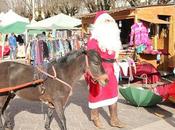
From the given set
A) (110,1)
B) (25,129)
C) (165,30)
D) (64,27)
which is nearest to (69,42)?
(64,27)

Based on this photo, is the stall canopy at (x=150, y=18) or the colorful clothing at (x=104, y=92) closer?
the colorful clothing at (x=104, y=92)

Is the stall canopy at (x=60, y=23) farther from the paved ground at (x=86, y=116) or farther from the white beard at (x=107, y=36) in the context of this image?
the white beard at (x=107, y=36)

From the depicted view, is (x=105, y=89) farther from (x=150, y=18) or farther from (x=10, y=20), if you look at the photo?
(x=10, y=20)

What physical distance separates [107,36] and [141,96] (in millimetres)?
1974

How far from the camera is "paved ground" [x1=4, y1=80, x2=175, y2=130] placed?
7211 millimetres

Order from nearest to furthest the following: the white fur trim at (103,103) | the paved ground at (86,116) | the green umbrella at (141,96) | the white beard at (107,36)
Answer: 1. the white beard at (107,36)
2. the white fur trim at (103,103)
3. the paved ground at (86,116)
4. the green umbrella at (141,96)

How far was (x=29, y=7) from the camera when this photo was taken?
4866 cm

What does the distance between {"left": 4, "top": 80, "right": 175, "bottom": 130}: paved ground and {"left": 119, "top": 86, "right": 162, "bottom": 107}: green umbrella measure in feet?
0.59

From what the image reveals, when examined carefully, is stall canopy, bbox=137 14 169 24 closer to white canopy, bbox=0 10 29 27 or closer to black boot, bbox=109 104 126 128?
Result: black boot, bbox=109 104 126 128

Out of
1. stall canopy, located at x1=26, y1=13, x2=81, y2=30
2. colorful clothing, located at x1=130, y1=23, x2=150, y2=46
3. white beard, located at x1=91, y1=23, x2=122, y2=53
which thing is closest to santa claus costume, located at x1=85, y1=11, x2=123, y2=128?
white beard, located at x1=91, y1=23, x2=122, y2=53

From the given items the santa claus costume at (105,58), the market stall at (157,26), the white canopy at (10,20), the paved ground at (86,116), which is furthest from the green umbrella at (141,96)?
the white canopy at (10,20)

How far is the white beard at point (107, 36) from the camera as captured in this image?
6.94 meters

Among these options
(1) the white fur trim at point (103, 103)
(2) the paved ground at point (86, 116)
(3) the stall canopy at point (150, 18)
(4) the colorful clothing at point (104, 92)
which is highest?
(3) the stall canopy at point (150, 18)

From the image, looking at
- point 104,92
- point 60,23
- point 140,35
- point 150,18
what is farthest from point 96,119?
point 60,23
